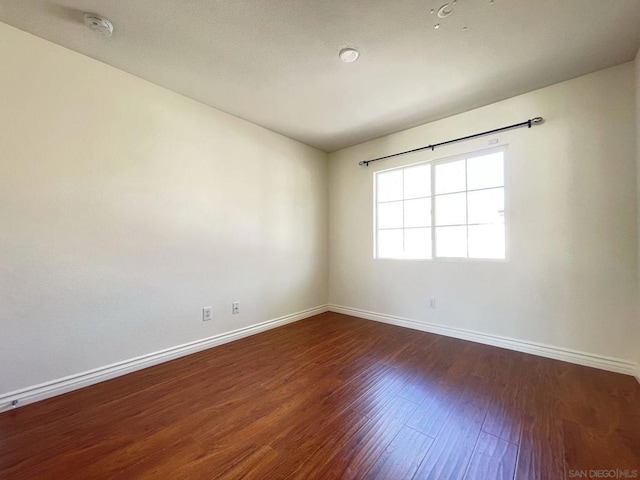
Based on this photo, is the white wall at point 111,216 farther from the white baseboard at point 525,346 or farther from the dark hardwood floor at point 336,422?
the white baseboard at point 525,346

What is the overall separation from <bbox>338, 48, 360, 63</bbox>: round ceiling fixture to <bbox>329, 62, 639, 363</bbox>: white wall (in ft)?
5.03

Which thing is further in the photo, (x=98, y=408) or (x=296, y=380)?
(x=296, y=380)

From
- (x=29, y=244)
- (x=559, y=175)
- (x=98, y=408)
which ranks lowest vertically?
(x=98, y=408)

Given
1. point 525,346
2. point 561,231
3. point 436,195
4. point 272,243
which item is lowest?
point 525,346

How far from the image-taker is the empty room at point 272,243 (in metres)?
1.42

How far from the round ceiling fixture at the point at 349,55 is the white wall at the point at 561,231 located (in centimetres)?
153

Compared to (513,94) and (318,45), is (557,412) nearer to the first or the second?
(513,94)

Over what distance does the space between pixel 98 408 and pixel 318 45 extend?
285 centimetres

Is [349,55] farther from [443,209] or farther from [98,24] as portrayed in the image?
[443,209]

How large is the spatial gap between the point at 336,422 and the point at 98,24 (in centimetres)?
Result: 287

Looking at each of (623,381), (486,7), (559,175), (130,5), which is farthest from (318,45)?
(623,381)

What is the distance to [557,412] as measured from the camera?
158 cm

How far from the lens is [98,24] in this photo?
1645mm

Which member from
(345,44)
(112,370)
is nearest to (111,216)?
(112,370)
